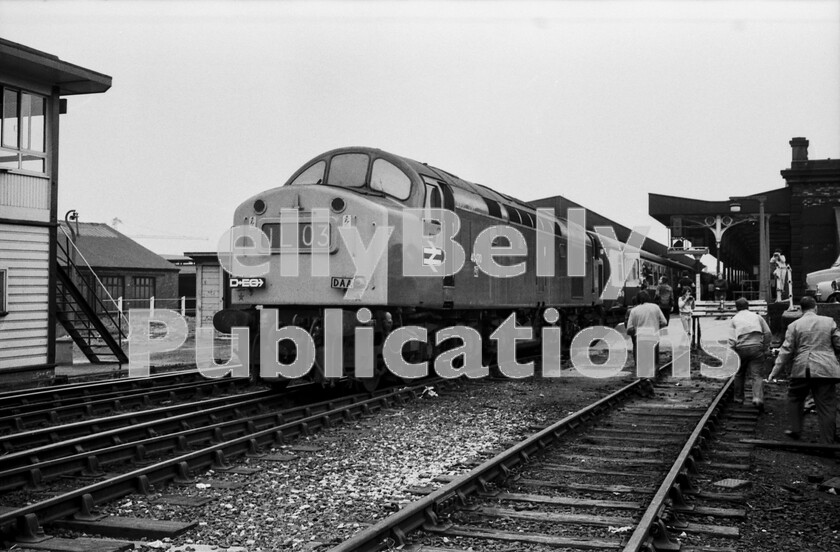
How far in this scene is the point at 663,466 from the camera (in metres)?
7.91

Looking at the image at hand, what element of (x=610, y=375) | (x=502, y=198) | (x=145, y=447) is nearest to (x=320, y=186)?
(x=145, y=447)

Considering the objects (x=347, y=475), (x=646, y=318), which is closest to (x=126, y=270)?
(x=646, y=318)

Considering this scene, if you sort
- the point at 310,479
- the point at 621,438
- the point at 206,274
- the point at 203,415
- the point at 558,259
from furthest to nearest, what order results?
1. the point at 206,274
2. the point at 558,259
3. the point at 203,415
4. the point at 621,438
5. the point at 310,479

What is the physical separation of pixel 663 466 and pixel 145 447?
16.5ft

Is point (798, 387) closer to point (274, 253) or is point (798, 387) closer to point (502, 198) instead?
point (274, 253)

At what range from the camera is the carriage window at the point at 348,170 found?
12305 mm

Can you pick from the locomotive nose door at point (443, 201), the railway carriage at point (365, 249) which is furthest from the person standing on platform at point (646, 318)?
the locomotive nose door at point (443, 201)

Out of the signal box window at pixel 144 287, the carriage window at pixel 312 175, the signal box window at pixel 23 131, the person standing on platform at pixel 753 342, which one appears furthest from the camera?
the signal box window at pixel 144 287

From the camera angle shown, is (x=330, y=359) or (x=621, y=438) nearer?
(x=621, y=438)

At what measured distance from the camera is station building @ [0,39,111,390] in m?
14.9

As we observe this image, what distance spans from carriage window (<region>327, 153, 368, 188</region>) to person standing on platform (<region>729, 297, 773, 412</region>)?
5.76m

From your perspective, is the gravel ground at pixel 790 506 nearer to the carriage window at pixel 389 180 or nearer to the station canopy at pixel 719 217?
the carriage window at pixel 389 180

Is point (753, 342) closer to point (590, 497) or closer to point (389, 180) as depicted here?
point (389, 180)

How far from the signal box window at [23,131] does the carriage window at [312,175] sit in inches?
238
